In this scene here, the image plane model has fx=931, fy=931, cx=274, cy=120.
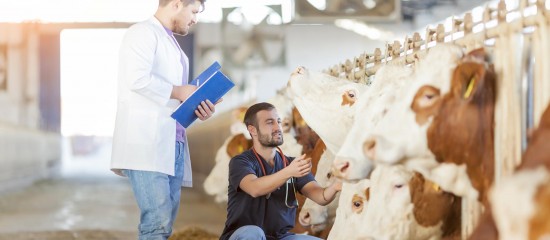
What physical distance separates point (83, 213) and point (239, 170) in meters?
6.95

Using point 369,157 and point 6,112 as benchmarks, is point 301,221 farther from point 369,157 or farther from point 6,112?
point 6,112

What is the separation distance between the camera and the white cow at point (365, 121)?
106 inches

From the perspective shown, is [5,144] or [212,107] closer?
[212,107]

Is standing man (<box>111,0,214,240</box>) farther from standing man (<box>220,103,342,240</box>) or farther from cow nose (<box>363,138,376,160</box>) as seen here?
cow nose (<box>363,138,376,160</box>)

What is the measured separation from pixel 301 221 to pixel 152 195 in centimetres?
108

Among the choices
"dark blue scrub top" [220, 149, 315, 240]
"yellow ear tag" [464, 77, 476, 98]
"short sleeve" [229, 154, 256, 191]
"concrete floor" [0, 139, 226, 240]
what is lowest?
"concrete floor" [0, 139, 226, 240]

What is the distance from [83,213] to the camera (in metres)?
10.3

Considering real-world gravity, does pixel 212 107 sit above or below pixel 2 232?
above

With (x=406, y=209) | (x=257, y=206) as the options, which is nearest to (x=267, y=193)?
(x=257, y=206)

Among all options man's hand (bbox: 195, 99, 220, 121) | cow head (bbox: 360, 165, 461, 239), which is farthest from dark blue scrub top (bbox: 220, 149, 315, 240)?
cow head (bbox: 360, 165, 461, 239)

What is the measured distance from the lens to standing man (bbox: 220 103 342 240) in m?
3.74

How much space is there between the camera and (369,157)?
2600mm

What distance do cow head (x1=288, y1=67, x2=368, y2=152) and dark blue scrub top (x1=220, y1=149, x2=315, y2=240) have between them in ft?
0.72

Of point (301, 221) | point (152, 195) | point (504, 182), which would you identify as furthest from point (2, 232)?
point (504, 182)
